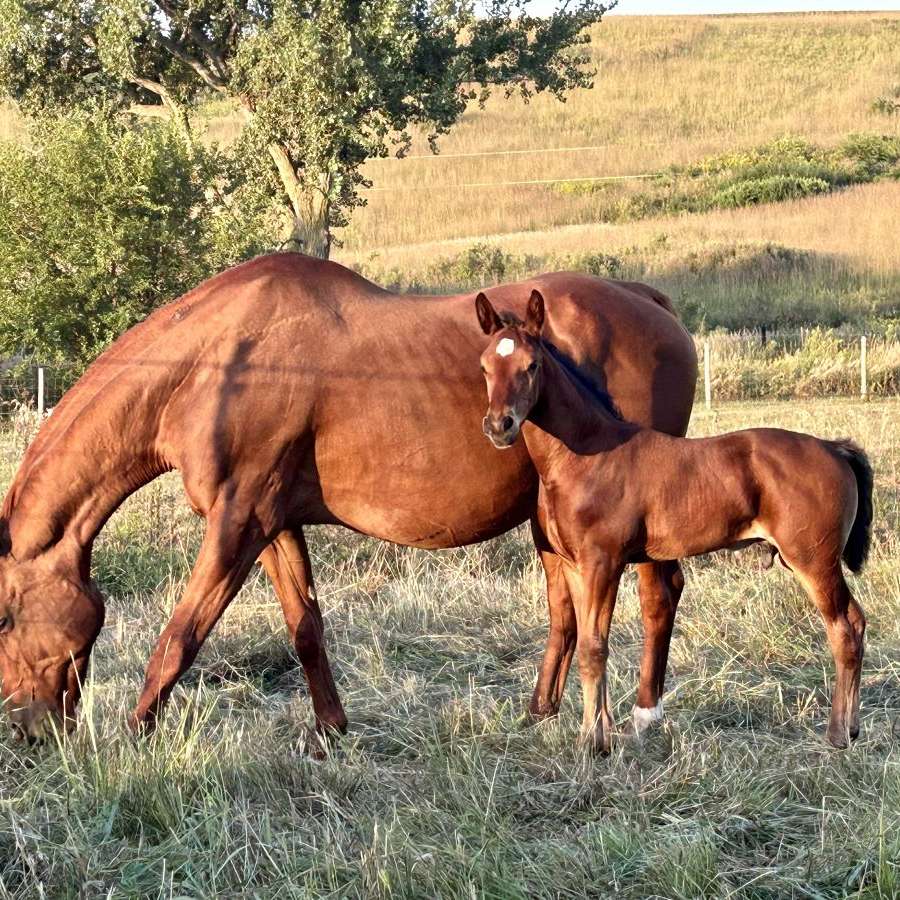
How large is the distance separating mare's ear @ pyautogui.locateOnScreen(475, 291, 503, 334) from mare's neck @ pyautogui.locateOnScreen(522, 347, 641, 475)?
247mm

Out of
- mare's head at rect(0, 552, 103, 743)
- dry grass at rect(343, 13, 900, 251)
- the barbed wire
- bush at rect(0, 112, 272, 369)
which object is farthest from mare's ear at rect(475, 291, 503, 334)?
the barbed wire

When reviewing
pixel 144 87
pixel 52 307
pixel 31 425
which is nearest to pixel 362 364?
pixel 31 425

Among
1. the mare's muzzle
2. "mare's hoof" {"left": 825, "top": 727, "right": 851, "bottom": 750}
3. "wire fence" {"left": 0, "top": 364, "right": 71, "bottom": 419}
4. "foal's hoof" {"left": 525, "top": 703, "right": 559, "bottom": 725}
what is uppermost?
the mare's muzzle

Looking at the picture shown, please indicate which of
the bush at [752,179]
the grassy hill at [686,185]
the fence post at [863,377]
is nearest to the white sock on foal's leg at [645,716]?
the fence post at [863,377]

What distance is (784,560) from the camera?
522 centimetres

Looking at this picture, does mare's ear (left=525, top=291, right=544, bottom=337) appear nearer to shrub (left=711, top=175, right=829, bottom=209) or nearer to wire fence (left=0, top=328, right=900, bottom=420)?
wire fence (left=0, top=328, right=900, bottom=420)

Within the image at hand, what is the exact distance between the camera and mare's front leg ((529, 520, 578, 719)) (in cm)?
557

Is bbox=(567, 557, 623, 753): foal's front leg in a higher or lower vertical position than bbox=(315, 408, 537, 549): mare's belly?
lower

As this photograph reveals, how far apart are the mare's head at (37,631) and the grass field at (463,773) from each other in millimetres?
230

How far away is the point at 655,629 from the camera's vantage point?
18.3ft

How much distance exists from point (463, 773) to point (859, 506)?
2.11 m

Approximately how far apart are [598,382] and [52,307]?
1259 cm

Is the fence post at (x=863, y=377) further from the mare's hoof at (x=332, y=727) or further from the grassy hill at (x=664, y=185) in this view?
the mare's hoof at (x=332, y=727)

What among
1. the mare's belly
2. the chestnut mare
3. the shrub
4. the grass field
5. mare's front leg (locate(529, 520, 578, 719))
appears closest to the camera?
the grass field
